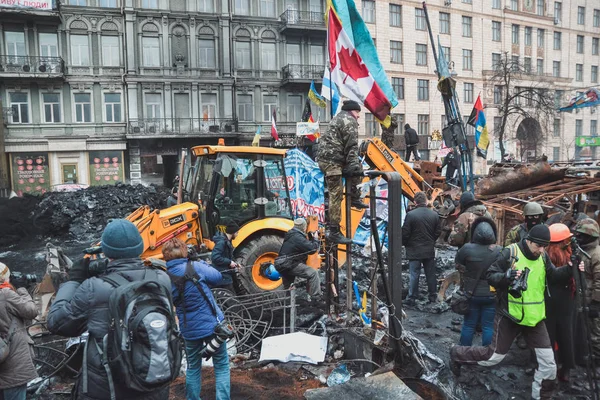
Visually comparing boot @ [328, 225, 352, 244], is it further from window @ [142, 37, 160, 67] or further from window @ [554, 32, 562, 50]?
window @ [554, 32, 562, 50]

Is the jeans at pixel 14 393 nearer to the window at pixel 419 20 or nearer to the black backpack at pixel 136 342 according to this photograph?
the black backpack at pixel 136 342

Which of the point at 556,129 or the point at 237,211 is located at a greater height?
the point at 556,129

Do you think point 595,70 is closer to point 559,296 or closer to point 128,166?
point 128,166

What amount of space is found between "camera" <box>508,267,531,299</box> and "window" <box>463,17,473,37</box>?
41.8 m

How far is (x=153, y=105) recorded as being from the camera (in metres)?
30.7

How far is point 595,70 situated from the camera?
5084cm

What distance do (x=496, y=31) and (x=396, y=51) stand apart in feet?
38.6

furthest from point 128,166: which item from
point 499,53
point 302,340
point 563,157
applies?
point 563,157

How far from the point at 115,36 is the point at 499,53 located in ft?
110

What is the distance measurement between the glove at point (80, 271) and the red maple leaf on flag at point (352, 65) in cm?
417

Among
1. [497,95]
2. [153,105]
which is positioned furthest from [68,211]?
[497,95]

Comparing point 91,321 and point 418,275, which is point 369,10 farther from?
point 91,321

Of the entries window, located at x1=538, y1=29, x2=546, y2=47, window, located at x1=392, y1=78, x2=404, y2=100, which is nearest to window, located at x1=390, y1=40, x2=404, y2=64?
window, located at x1=392, y1=78, x2=404, y2=100

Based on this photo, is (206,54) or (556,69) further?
(556,69)
